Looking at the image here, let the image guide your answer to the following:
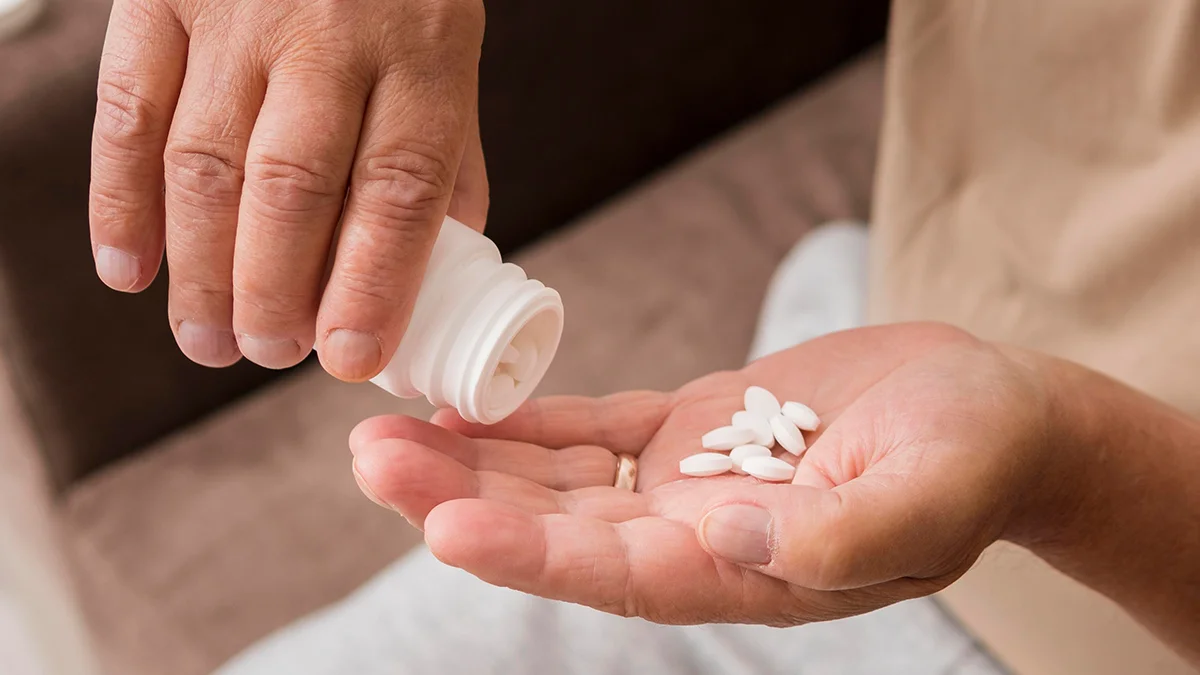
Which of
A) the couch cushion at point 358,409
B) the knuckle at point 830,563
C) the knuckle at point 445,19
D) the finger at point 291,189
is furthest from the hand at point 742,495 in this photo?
the couch cushion at point 358,409

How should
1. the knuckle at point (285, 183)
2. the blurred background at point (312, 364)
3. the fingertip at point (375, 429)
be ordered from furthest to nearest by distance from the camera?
1. the blurred background at point (312, 364)
2. the fingertip at point (375, 429)
3. the knuckle at point (285, 183)

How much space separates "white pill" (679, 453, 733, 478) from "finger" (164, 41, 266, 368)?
31 centimetres

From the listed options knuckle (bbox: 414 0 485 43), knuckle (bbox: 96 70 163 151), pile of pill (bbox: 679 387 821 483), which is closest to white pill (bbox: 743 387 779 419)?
pile of pill (bbox: 679 387 821 483)

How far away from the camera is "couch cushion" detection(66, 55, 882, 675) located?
1.24 m

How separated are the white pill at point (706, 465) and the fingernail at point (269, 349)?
26 cm

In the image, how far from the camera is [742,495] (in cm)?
58

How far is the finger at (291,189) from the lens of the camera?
547mm

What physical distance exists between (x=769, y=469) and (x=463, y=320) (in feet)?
0.73

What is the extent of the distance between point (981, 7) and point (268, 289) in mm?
653

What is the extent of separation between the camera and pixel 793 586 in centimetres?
60

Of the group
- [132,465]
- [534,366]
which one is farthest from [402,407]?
[534,366]

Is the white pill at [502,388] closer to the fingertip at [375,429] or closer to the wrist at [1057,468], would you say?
the fingertip at [375,429]

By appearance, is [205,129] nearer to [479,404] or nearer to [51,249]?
[479,404]

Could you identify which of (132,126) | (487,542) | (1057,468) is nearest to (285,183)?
(132,126)
